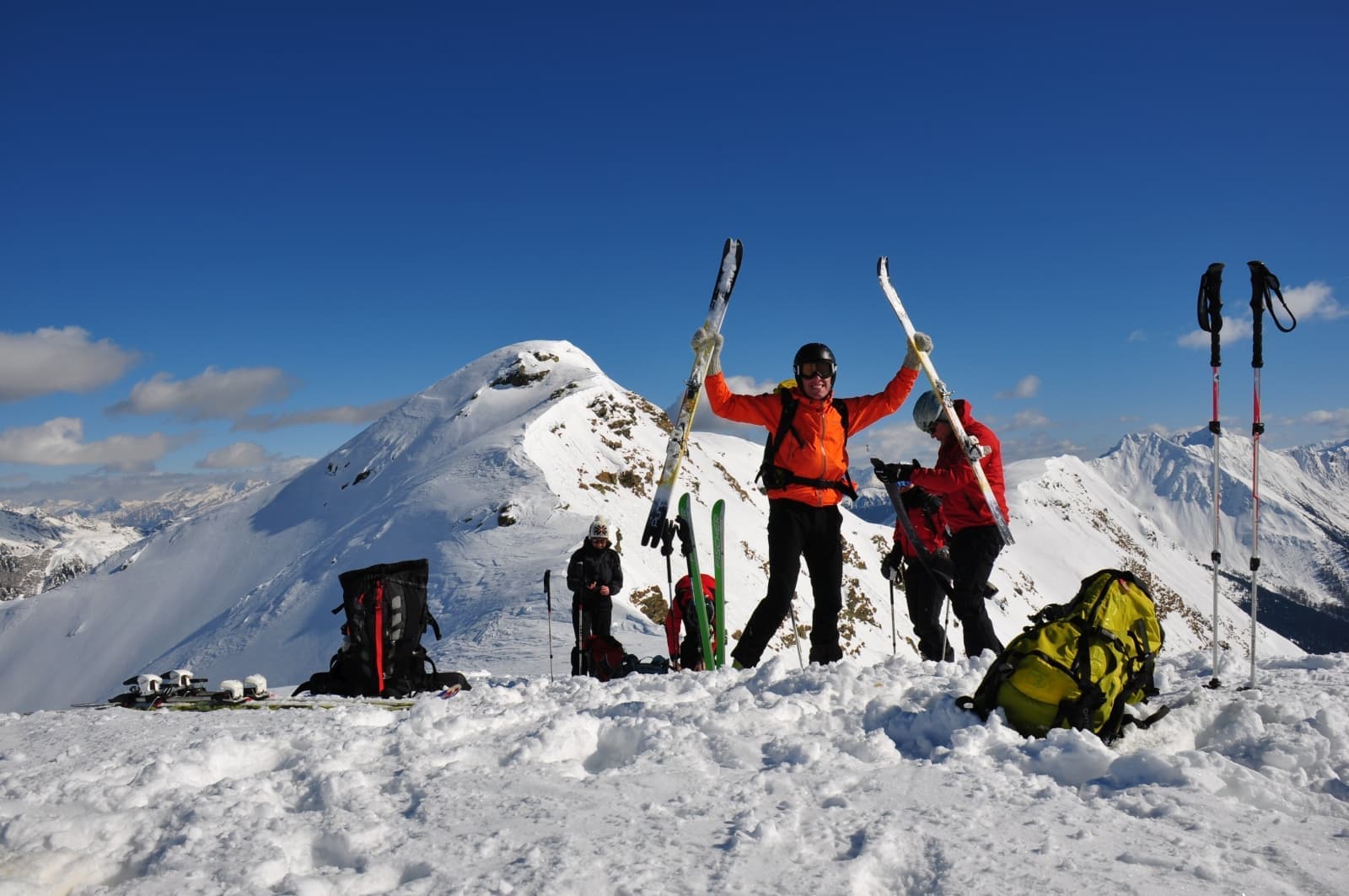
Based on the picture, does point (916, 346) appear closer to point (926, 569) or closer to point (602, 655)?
point (926, 569)

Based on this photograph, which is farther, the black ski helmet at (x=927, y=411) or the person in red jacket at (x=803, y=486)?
the black ski helmet at (x=927, y=411)

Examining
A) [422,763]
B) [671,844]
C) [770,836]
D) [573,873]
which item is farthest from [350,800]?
[770,836]

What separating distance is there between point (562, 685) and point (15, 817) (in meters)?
3.10

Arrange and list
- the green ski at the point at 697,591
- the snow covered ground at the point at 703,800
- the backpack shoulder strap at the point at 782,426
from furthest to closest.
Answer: the green ski at the point at 697,591 → the backpack shoulder strap at the point at 782,426 → the snow covered ground at the point at 703,800

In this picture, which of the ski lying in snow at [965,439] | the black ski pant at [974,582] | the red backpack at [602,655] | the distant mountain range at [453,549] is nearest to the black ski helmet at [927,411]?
the ski lying in snow at [965,439]

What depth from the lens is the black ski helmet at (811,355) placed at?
6.21m

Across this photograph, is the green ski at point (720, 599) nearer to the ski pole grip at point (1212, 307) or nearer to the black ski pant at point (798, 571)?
the black ski pant at point (798, 571)

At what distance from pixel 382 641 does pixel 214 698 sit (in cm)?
145

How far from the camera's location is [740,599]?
842 inches

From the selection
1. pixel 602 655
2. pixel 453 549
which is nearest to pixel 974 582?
pixel 602 655

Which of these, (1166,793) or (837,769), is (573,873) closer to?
(837,769)

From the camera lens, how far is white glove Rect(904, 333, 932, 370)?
6.91 metres

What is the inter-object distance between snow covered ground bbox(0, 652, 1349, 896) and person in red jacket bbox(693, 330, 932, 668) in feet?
4.80

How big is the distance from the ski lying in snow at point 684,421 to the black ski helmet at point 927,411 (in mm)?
2092
